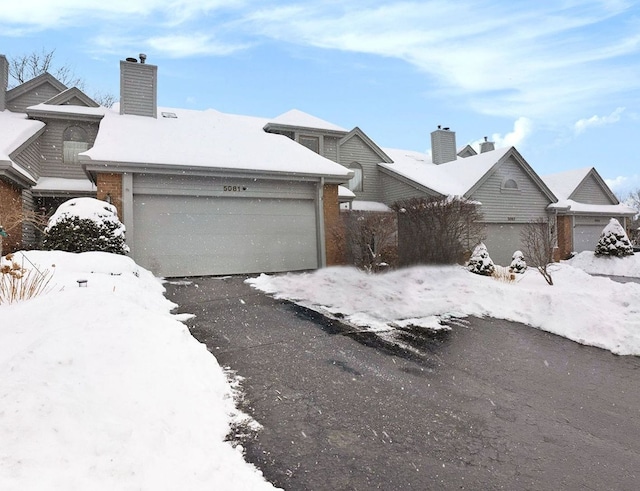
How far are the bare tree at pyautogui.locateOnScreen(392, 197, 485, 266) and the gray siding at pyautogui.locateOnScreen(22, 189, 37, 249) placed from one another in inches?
485

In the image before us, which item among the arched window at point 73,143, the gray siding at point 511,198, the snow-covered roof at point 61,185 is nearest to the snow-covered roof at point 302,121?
the gray siding at point 511,198

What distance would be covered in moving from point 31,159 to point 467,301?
1548cm

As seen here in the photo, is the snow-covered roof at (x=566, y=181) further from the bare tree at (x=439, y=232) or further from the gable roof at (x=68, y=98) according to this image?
the gable roof at (x=68, y=98)

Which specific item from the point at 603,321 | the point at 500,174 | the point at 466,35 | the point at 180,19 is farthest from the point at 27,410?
the point at 500,174

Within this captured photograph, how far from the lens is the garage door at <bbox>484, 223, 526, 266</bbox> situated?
18.0 meters

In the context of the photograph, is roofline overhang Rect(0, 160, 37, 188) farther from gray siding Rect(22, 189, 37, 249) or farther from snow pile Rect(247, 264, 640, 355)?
snow pile Rect(247, 264, 640, 355)

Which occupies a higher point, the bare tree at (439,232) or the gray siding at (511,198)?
the gray siding at (511,198)

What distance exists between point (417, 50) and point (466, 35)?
1.45 meters

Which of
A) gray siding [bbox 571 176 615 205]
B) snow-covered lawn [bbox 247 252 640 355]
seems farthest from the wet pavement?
gray siding [bbox 571 176 615 205]

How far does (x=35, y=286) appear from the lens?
5449 millimetres

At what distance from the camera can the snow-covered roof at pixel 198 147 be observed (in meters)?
10.9

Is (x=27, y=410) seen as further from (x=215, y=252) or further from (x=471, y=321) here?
(x=215, y=252)

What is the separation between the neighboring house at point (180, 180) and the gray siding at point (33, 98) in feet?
3.47

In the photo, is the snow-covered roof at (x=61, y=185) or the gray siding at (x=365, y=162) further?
the gray siding at (x=365, y=162)
